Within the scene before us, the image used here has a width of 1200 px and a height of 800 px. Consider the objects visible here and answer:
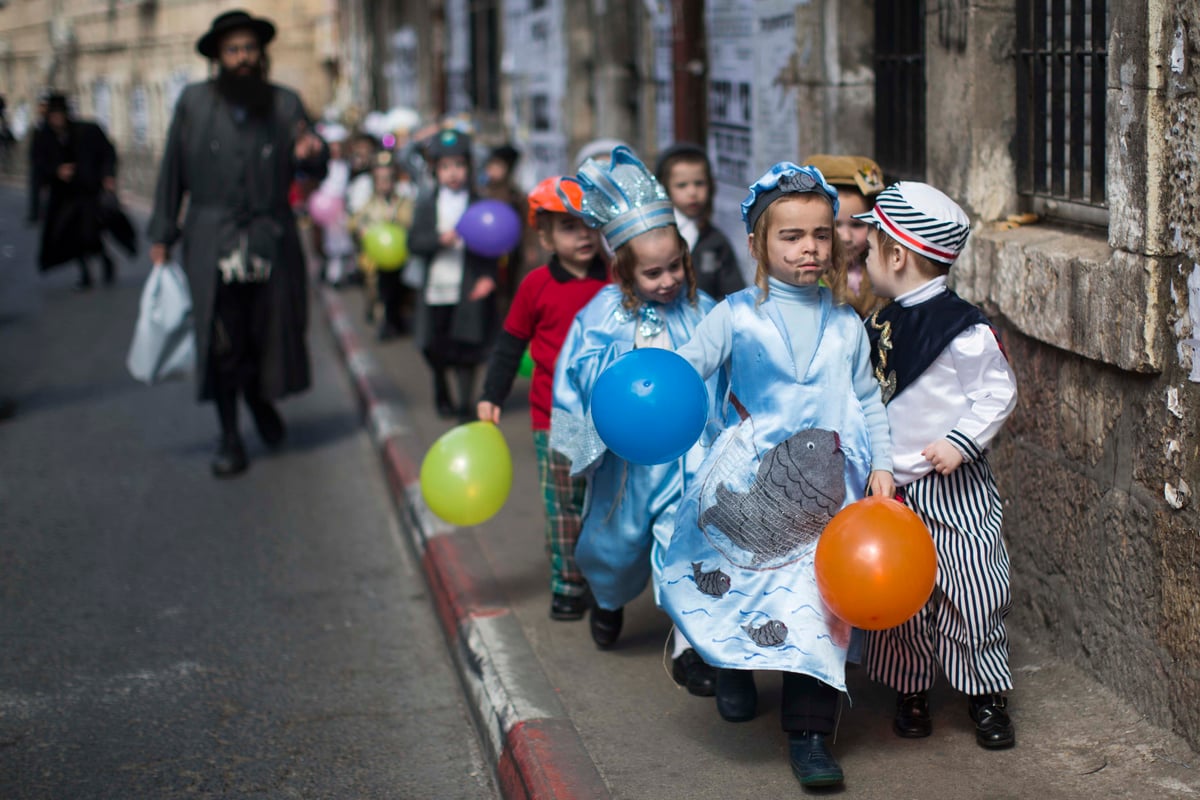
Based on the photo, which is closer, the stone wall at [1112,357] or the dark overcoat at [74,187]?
the stone wall at [1112,357]

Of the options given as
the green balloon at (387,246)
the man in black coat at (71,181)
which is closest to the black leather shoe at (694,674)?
the green balloon at (387,246)

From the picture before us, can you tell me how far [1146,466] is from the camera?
3.81 meters

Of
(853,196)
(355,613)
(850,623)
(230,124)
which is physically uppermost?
(230,124)

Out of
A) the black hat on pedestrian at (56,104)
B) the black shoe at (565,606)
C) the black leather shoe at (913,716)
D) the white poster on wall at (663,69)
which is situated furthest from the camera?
the black hat on pedestrian at (56,104)

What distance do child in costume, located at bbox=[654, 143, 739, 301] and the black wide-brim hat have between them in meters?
2.74

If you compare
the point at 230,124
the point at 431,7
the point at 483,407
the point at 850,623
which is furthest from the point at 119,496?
the point at 431,7

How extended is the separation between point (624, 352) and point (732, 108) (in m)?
3.51

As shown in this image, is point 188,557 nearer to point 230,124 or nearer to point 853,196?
point 230,124

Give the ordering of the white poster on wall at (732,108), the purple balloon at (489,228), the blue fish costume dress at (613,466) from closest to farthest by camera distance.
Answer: the blue fish costume dress at (613,466) < the white poster on wall at (732,108) < the purple balloon at (489,228)

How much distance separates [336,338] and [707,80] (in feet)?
17.2

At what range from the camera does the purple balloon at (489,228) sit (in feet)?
25.7

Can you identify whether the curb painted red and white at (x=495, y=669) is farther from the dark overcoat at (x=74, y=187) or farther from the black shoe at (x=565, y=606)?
the dark overcoat at (x=74, y=187)

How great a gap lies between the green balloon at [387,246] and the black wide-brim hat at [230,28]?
2836mm

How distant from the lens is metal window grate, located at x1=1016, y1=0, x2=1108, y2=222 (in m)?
4.36
